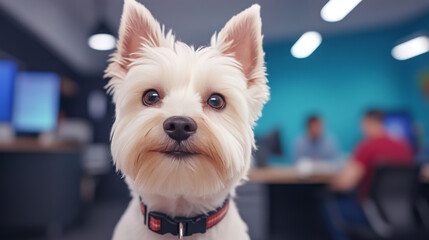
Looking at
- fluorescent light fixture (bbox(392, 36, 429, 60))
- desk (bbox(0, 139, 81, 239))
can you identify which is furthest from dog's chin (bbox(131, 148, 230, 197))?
desk (bbox(0, 139, 81, 239))

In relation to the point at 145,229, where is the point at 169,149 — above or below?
above

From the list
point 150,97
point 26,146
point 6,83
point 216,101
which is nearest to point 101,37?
point 150,97

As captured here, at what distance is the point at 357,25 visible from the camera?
0.67m

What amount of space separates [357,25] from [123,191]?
2.17ft

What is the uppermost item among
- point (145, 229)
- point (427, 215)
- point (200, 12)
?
point (200, 12)

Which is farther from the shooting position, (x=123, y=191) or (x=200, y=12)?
(x=123, y=191)

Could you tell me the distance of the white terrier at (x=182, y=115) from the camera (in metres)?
0.55

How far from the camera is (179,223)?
624 millimetres

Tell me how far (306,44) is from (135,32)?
1.00ft

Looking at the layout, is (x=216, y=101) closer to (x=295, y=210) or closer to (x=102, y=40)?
(x=102, y=40)

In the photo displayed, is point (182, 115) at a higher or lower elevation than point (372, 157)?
higher

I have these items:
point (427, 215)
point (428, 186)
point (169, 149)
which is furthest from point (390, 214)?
point (169, 149)

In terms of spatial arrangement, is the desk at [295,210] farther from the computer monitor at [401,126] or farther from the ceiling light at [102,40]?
the ceiling light at [102,40]

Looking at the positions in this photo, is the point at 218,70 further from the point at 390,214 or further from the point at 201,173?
the point at 390,214
